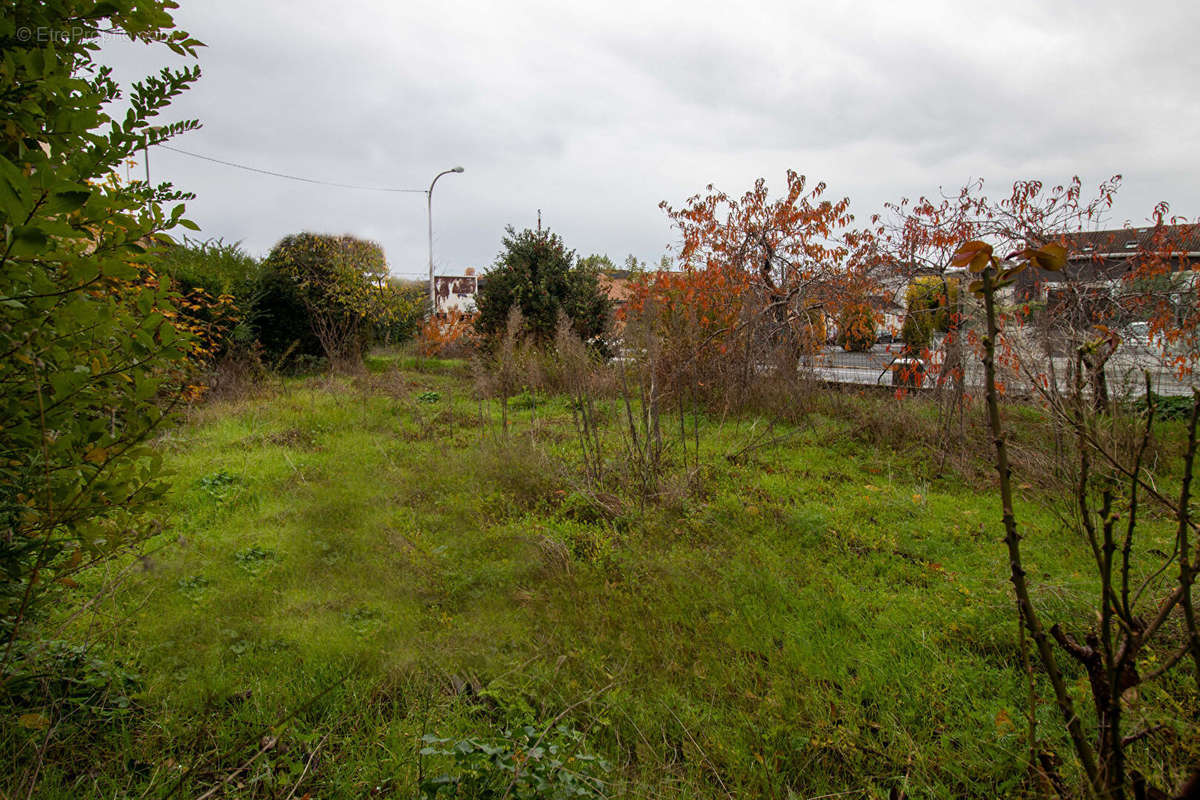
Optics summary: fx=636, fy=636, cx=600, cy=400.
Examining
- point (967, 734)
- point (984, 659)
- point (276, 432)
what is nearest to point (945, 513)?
point (984, 659)

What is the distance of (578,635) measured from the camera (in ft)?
9.80

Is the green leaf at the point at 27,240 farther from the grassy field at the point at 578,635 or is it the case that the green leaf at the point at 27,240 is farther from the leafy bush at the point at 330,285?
the leafy bush at the point at 330,285

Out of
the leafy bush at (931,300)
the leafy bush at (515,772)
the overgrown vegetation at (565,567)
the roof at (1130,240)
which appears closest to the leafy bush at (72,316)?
the overgrown vegetation at (565,567)

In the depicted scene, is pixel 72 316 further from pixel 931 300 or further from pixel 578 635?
pixel 931 300

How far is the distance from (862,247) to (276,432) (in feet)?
25.3

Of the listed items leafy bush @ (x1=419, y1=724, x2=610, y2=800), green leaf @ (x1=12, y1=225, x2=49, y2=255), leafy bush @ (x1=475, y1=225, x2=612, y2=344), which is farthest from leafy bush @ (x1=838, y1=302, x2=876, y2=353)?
green leaf @ (x1=12, y1=225, x2=49, y2=255)

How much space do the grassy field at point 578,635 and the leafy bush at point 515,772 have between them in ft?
0.14

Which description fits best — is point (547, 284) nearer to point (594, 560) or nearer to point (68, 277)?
point (594, 560)

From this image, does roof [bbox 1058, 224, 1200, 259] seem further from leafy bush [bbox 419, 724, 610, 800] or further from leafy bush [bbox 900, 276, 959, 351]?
leafy bush [bbox 419, 724, 610, 800]

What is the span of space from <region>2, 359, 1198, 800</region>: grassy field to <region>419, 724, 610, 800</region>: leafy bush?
42mm

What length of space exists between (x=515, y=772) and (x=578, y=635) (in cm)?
117

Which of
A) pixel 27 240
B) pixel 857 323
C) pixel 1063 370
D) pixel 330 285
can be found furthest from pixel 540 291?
pixel 27 240

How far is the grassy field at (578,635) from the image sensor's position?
6.94 feet

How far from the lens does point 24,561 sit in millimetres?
1899
